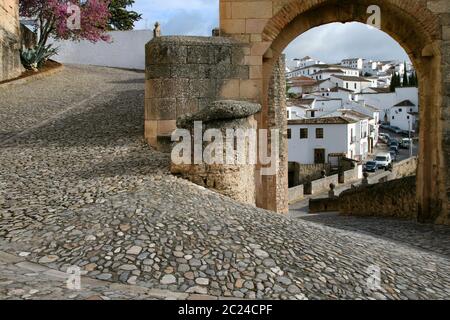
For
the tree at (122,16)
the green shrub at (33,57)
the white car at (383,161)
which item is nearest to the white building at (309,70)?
the white car at (383,161)

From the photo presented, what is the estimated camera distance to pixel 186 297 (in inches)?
127

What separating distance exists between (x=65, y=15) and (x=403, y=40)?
48.3 feet

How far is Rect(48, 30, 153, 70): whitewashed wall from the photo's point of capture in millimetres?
24744

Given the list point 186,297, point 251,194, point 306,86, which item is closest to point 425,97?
point 251,194

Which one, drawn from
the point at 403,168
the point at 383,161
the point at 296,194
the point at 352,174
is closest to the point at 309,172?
the point at 352,174

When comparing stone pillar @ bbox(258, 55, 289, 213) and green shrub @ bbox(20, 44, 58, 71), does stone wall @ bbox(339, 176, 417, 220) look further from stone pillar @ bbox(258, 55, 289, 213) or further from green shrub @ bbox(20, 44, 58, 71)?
green shrub @ bbox(20, 44, 58, 71)

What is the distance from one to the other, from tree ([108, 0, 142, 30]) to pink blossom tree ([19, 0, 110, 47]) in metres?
8.29

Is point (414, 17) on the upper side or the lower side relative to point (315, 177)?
upper

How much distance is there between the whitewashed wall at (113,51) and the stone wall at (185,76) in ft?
60.0

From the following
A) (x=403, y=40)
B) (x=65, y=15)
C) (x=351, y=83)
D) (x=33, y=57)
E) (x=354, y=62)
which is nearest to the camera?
(x=403, y=40)

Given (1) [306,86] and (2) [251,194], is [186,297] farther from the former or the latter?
(1) [306,86]

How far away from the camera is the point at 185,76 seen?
7055 mm

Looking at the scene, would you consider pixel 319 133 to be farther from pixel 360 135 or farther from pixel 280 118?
pixel 280 118

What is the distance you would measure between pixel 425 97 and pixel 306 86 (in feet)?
197
